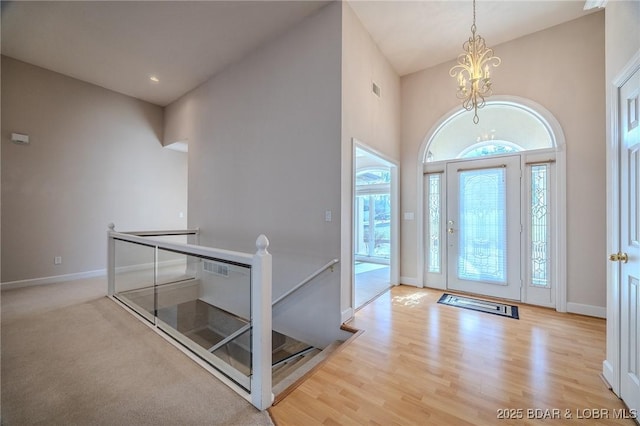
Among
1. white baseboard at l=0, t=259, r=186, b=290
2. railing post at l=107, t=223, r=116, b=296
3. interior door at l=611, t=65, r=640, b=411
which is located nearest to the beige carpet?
white baseboard at l=0, t=259, r=186, b=290

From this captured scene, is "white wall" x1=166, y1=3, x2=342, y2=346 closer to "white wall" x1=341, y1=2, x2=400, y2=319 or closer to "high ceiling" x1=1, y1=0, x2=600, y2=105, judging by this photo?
"white wall" x1=341, y1=2, x2=400, y2=319

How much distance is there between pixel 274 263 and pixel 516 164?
3.77 m

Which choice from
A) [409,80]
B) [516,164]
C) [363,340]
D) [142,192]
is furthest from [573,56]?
[142,192]

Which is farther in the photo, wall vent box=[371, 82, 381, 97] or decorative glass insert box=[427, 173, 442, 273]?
decorative glass insert box=[427, 173, 442, 273]

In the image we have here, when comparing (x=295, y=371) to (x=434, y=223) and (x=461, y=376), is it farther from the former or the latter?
(x=434, y=223)

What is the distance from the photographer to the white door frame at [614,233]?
190 centimetres

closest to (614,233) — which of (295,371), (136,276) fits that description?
(295,371)

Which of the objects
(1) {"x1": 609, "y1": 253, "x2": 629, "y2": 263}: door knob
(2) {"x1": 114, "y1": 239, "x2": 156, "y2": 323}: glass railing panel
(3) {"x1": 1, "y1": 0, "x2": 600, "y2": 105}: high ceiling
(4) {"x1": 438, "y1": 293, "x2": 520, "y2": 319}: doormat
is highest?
(3) {"x1": 1, "y1": 0, "x2": 600, "y2": 105}: high ceiling

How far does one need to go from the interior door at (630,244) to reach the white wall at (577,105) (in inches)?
69.7

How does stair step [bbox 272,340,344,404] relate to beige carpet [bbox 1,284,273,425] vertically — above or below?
below

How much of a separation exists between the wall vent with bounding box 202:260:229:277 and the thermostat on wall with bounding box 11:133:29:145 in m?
4.51

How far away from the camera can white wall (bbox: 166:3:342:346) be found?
3139 millimetres

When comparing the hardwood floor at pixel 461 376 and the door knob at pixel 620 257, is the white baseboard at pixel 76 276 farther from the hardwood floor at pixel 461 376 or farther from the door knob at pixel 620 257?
the door knob at pixel 620 257

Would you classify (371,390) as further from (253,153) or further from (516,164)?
(516,164)
